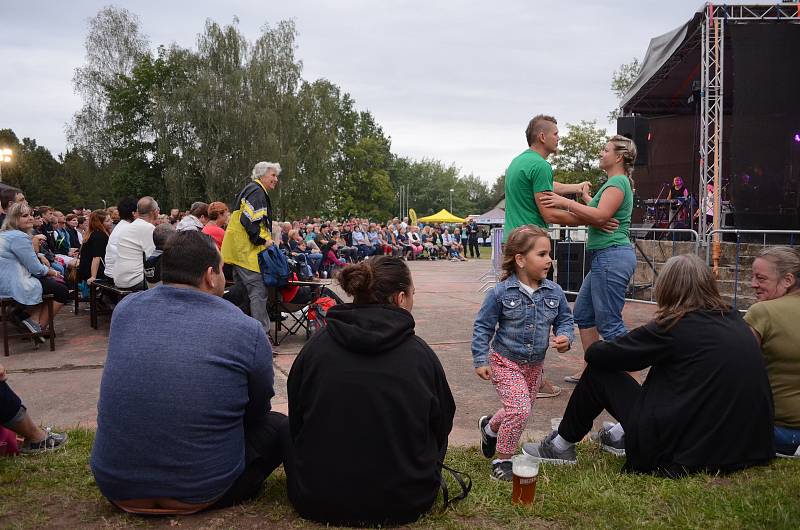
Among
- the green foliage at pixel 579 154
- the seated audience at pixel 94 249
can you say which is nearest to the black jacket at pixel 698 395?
the seated audience at pixel 94 249

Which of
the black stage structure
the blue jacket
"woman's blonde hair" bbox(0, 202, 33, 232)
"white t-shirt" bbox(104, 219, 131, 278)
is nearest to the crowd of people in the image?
the blue jacket

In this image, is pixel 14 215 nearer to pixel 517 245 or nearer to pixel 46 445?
pixel 46 445

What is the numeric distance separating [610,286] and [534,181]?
0.92 metres

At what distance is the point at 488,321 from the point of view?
357 centimetres

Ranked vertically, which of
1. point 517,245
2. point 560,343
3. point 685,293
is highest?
point 517,245

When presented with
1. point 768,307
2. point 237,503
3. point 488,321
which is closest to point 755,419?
point 768,307

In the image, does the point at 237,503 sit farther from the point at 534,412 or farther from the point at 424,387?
the point at 534,412

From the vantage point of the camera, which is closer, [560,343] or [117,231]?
[560,343]

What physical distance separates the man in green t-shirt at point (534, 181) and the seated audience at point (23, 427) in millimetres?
3106

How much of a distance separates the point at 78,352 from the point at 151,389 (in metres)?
4.80

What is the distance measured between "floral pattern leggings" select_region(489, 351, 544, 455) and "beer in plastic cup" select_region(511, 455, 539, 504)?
1.61 feet

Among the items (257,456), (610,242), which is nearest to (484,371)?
(257,456)

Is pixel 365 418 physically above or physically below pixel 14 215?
below

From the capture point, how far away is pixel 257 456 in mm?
2852
